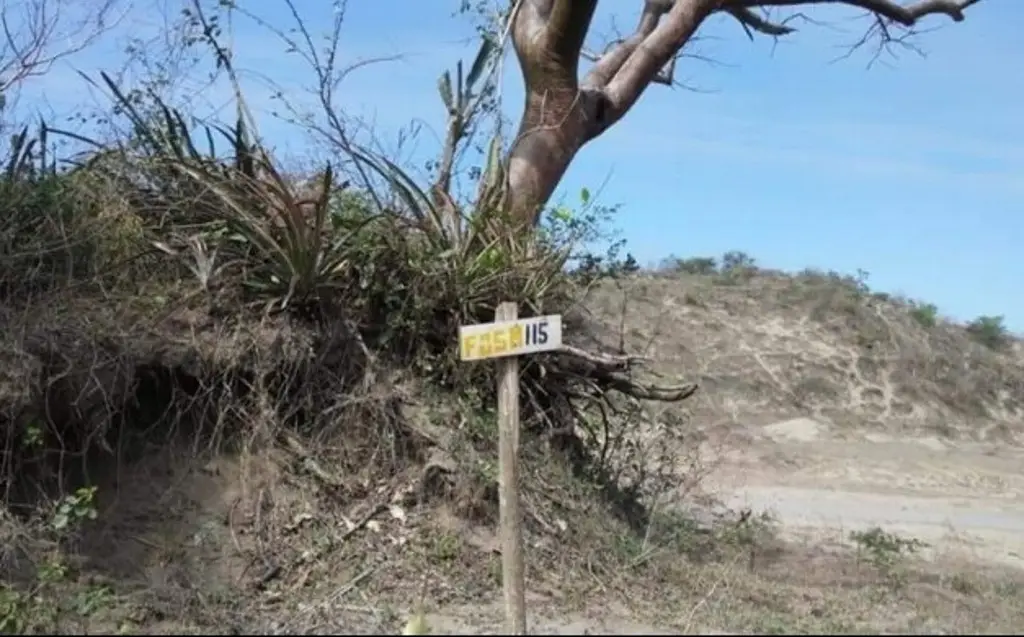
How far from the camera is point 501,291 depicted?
9.22m

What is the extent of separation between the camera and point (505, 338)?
6.31m

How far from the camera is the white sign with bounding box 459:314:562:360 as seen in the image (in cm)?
630

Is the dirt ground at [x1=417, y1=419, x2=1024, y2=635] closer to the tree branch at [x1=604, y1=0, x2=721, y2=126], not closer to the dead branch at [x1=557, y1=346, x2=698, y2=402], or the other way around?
the dead branch at [x1=557, y1=346, x2=698, y2=402]

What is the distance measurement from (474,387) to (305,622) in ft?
9.86

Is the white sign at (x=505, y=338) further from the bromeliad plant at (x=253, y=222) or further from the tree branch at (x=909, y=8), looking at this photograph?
the tree branch at (x=909, y=8)

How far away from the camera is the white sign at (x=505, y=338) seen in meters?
6.30

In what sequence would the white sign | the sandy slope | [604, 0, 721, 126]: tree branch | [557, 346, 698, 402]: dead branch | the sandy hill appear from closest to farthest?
the white sign < the sandy hill < [557, 346, 698, 402]: dead branch < [604, 0, 721, 126]: tree branch < the sandy slope

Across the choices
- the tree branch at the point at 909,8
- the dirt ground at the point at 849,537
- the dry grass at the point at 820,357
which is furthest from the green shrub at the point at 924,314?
the tree branch at the point at 909,8

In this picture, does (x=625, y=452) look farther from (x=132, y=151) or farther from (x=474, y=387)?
(x=132, y=151)

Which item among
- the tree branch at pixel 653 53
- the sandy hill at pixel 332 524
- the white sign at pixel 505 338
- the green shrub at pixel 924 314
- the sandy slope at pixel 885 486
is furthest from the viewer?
the green shrub at pixel 924 314

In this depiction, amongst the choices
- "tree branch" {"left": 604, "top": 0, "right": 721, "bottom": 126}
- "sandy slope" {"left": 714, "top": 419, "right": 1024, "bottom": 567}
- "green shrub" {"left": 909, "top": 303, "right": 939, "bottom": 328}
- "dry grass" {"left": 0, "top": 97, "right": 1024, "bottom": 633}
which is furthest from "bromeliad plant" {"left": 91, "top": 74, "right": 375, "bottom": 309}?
"green shrub" {"left": 909, "top": 303, "right": 939, "bottom": 328}

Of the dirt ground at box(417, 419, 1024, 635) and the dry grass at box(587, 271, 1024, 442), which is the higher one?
the dry grass at box(587, 271, 1024, 442)

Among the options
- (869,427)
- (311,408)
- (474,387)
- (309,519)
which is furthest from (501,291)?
(869,427)

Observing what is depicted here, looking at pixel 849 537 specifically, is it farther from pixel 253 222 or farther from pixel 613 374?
pixel 253 222
